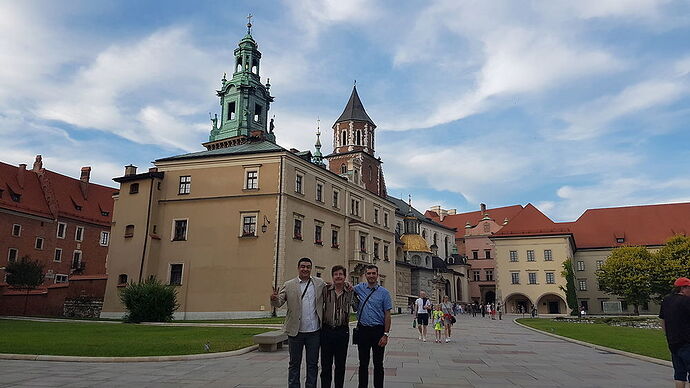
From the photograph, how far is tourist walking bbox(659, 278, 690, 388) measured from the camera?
7.23 meters

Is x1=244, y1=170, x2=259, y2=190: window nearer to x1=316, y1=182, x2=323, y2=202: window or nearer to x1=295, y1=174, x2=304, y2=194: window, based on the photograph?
x1=295, y1=174, x2=304, y2=194: window

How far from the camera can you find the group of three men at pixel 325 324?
721 centimetres

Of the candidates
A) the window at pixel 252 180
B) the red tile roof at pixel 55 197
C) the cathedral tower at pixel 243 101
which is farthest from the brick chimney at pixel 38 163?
the window at pixel 252 180

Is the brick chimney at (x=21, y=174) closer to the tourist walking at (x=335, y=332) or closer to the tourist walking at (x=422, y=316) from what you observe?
the tourist walking at (x=422, y=316)

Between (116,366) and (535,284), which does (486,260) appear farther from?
(116,366)

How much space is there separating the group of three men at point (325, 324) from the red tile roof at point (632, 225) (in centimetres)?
7649

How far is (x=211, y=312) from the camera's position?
121ft

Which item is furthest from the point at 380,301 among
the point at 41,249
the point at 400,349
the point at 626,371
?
the point at 41,249

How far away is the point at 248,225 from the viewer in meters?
38.6

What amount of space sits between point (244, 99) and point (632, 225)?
2311 inches

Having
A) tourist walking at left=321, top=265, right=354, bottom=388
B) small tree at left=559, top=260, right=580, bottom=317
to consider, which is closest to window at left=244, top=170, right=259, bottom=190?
tourist walking at left=321, top=265, right=354, bottom=388

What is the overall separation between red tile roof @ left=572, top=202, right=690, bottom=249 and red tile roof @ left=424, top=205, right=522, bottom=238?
67.9ft

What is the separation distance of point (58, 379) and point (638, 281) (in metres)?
65.8

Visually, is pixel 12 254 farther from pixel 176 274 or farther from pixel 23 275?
pixel 176 274
